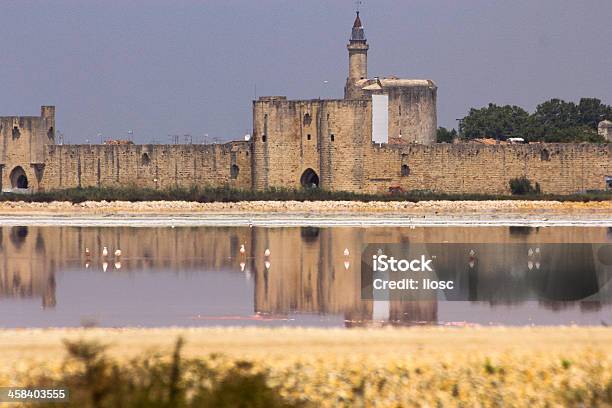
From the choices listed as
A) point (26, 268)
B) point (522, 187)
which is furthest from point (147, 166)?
point (26, 268)

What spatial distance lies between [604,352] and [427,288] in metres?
7.89

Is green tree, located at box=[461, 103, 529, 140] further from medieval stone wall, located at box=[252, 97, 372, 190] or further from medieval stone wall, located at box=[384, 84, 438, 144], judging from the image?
medieval stone wall, located at box=[252, 97, 372, 190]

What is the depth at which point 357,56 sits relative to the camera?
5384cm

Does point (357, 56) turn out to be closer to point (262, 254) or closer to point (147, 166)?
point (147, 166)

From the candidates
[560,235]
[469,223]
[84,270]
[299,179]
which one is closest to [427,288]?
[84,270]

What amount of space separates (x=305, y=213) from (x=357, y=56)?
15033 millimetres

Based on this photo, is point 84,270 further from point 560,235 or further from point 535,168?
point 535,168

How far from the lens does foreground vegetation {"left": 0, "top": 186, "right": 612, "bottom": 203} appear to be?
41531 millimetres

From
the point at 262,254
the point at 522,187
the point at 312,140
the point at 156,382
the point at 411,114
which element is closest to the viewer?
the point at 156,382

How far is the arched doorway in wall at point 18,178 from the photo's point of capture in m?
47.2

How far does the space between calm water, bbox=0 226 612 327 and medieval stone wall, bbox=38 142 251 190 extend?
7.84m

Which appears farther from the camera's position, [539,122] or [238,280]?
[539,122]

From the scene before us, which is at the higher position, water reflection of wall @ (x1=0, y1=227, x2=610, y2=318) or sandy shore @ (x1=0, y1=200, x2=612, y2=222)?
sandy shore @ (x1=0, y1=200, x2=612, y2=222)

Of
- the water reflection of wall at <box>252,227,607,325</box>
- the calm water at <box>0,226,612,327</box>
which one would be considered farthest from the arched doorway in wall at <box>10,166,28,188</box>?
the water reflection of wall at <box>252,227,607,325</box>
